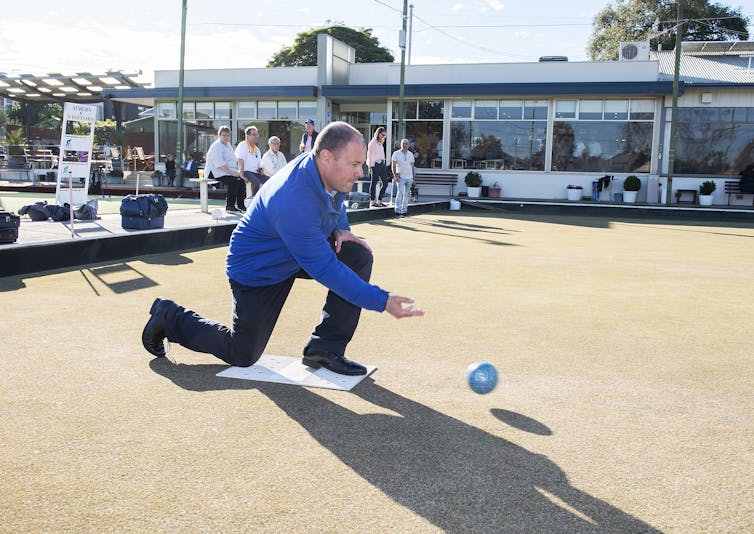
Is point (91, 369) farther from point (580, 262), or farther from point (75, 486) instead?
point (580, 262)

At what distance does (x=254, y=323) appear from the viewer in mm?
3533

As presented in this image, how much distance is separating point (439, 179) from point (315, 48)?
27345 millimetres

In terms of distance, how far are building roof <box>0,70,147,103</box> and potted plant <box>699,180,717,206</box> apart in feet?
72.5

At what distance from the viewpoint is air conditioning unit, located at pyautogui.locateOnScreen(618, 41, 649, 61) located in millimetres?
24531

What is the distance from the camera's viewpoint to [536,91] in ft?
78.3

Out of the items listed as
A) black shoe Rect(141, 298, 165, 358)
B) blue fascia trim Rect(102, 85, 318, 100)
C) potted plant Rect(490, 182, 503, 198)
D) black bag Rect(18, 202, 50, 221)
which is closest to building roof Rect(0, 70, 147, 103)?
blue fascia trim Rect(102, 85, 318, 100)

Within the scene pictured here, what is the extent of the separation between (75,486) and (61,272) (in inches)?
205

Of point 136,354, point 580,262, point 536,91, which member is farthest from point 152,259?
point 536,91

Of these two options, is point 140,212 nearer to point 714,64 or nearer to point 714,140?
point 714,140

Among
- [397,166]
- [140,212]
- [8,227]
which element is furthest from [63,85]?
[8,227]

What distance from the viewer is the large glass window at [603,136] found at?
78.9 feet

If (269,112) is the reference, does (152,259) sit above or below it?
below

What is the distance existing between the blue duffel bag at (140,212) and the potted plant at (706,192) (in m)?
19.4

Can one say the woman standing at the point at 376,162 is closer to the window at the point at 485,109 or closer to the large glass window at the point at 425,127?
the large glass window at the point at 425,127
